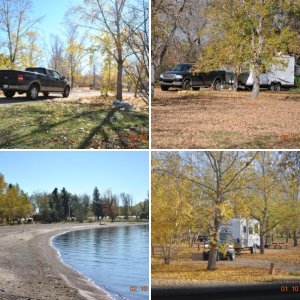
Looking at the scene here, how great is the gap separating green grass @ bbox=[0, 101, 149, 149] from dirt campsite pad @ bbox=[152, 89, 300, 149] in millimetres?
278

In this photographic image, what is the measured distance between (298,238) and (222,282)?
1035mm

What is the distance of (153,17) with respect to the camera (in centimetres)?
658

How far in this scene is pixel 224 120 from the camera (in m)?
6.70

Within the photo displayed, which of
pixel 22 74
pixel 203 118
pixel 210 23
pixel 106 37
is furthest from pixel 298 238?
pixel 22 74

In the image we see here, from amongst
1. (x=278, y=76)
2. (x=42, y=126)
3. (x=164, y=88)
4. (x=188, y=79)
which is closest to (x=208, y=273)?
(x=164, y=88)

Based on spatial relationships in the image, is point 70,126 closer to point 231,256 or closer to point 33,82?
point 33,82

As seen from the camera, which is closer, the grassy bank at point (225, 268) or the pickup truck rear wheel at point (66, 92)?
the grassy bank at point (225, 268)

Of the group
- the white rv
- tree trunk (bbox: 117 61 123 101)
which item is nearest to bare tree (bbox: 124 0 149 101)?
tree trunk (bbox: 117 61 123 101)

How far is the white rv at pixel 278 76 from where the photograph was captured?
23.9ft

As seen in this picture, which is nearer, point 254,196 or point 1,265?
point 1,265

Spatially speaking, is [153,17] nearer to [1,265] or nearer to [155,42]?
[155,42]

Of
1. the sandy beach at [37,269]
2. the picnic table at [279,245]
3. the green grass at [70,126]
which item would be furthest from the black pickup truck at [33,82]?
the picnic table at [279,245]

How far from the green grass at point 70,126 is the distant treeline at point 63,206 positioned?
20.7 inches

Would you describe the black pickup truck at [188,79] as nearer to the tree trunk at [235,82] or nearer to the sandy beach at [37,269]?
the tree trunk at [235,82]
